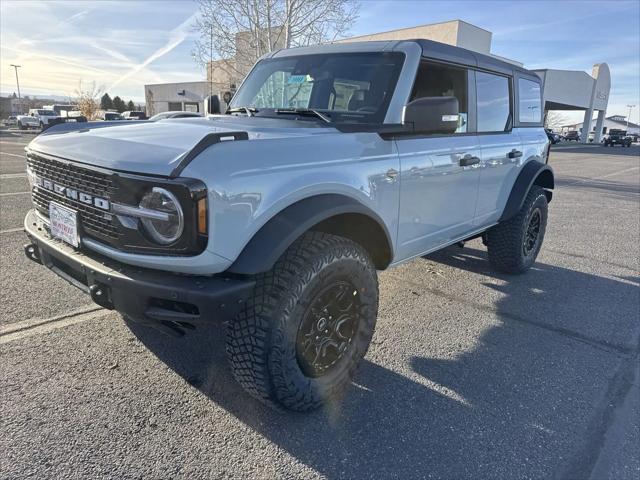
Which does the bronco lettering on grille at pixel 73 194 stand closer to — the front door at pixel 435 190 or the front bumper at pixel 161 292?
the front bumper at pixel 161 292

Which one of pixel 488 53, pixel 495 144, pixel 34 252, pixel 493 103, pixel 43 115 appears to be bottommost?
pixel 43 115

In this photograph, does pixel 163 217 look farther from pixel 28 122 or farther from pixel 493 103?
pixel 28 122

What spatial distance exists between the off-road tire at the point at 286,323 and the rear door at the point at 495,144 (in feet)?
6.59

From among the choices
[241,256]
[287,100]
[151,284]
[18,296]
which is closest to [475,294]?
[287,100]

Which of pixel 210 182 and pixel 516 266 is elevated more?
pixel 210 182

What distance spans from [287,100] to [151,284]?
2002 millimetres

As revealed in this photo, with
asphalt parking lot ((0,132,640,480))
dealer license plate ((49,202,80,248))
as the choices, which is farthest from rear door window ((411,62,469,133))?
dealer license plate ((49,202,80,248))

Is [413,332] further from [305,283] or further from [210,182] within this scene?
[210,182]

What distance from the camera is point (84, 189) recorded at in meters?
2.29

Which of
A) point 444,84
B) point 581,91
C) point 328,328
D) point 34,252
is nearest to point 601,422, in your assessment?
point 328,328

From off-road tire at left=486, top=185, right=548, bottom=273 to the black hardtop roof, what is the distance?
131cm

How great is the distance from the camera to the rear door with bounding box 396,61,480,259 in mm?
3061

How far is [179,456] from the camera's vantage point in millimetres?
2160

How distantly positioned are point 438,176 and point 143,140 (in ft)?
6.54
